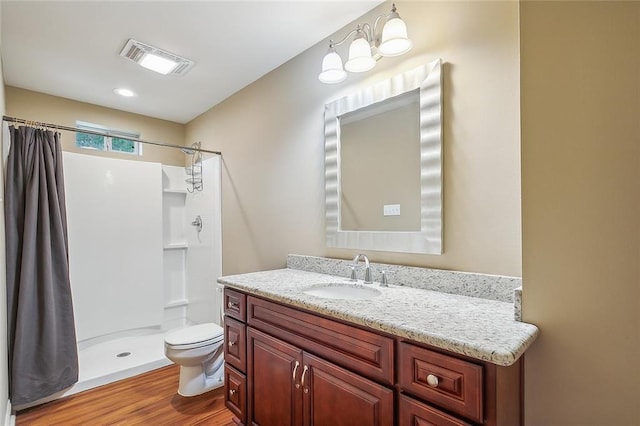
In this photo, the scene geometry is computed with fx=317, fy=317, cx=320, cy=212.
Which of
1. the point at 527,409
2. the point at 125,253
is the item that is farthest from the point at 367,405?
the point at 125,253

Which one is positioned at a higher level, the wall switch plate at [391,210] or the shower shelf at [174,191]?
the shower shelf at [174,191]

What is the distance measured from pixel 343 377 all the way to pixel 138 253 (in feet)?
9.48

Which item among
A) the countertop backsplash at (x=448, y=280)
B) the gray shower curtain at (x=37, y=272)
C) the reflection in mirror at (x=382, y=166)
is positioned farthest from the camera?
the gray shower curtain at (x=37, y=272)

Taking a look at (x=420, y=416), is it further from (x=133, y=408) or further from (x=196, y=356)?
(x=133, y=408)

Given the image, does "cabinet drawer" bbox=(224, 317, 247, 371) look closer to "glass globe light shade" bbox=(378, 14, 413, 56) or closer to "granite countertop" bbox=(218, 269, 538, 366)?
"granite countertop" bbox=(218, 269, 538, 366)

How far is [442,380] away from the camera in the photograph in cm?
91

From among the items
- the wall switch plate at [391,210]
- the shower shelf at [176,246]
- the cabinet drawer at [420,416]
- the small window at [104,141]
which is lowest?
the cabinet drawer at [420,416]

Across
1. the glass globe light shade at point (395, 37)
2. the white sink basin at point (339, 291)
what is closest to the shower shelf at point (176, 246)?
the white sink basin at point (339, 291)

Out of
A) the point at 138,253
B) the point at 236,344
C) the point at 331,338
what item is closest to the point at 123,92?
the point at 138,253

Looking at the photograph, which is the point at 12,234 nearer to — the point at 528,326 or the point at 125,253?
the point at 125,253

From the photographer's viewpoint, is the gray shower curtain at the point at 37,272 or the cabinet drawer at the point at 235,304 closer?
the cabinet drawer at the point at 235,304

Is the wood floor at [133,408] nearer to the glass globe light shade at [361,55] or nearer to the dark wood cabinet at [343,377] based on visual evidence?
the dark wood cabinet at [343,377]

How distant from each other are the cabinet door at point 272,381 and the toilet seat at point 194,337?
0.69 meters

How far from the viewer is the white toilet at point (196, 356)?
7.00 ft
